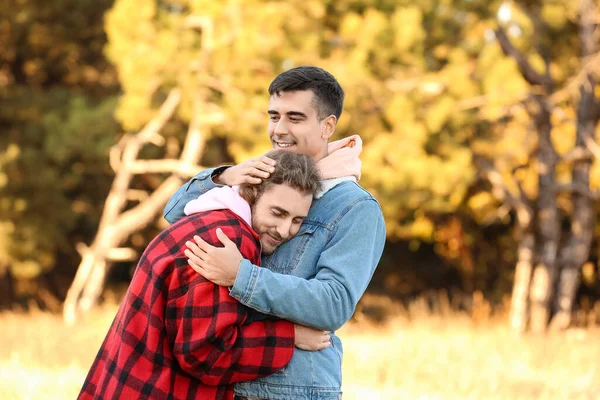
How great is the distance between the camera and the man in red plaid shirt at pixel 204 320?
1.95 m

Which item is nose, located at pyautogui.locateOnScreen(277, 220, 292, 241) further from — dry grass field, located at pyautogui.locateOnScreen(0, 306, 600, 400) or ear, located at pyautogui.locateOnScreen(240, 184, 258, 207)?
dry grass field, located at pyautogui.locateOnScreen(0, 306, 600, 400)

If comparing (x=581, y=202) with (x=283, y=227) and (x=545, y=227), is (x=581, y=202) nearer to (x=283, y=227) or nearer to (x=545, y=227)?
(x=545, y=227)

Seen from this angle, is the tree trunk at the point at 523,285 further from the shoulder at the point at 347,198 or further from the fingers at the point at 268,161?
the fingers at the point at 268,161

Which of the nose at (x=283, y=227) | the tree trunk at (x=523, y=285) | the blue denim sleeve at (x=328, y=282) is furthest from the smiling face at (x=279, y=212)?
the tree trunk at (x=523, y=285)

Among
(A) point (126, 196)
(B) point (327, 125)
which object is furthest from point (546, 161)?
(B) point (327, 125)

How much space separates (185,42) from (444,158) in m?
4.06

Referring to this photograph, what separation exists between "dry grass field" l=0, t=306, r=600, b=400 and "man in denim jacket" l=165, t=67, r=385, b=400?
3441 millimetres

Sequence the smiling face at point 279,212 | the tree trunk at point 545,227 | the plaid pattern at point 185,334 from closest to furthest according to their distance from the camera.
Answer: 1. the plaid pattern at point 185,334
2. the smiling face at point 279,212
3. the tree trunk at point 545,227

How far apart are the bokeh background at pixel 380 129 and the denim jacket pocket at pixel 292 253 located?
198 inches

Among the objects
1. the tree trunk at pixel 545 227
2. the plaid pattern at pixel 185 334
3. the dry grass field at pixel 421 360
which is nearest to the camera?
the plaid pattern at pixel 185 334

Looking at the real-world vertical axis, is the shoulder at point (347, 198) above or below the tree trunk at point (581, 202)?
below

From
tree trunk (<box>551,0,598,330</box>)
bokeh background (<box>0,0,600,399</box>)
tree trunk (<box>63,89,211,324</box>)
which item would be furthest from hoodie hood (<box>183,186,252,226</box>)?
tree trunk (<box>551,0,598,330</box>)

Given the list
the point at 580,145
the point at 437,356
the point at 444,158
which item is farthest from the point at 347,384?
the point at 580,145

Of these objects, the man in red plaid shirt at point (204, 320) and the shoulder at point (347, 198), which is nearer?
the man in red plaid shirt at point (204, 320)
